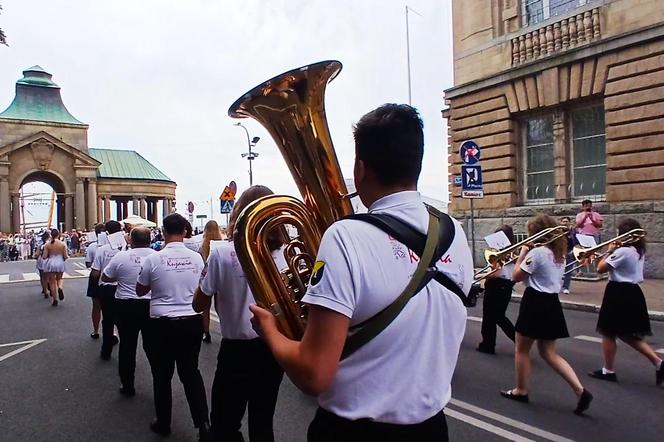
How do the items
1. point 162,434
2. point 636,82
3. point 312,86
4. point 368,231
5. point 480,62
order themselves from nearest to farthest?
1. point 368,231
2. point 312,86
3. point 162,434
4. point 636,82
5. point 480,62

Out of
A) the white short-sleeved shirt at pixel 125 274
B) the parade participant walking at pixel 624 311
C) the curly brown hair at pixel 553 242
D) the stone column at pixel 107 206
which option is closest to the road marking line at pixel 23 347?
the white short-sleeved shirt at pixel 125 274

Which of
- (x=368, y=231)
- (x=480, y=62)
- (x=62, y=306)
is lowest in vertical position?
(x=62, y=306)

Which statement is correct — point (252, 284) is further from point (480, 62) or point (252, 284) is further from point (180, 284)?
point (480, 62)

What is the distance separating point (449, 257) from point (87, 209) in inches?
2306

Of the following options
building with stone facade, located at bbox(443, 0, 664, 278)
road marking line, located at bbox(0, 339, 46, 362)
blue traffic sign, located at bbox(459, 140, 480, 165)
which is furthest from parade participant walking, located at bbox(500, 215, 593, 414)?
building with stone facade, located at bbox(443, 0, 664, 278)

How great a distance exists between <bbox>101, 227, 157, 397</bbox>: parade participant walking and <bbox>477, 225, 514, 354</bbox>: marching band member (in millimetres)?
4148

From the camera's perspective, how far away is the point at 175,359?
445 cm

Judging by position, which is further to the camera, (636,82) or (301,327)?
(636,82)

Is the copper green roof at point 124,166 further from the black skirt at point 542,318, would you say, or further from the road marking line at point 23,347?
the black skirt at point 542,318

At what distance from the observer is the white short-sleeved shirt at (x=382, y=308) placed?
1.55 meters

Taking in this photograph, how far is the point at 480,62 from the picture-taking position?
17.8m

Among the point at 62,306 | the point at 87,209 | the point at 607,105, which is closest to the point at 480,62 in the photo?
the point at 607,105

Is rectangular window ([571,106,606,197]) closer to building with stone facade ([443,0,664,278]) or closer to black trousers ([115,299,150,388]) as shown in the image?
building with stone facade ([443,0,664,278])

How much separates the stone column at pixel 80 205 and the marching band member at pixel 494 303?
5266cm
